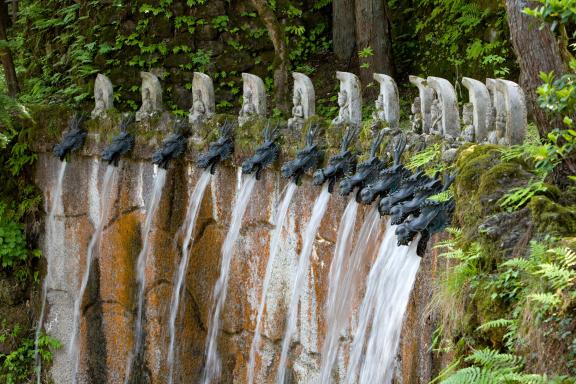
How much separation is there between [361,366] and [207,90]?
13.1 feet

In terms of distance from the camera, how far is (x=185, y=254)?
10164 millimetres

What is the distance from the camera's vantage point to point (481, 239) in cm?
484

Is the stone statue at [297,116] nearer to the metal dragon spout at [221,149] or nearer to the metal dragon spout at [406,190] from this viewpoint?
the metal dragon spout at [221,149]

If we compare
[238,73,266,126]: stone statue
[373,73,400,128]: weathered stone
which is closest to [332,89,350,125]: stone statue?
[373,73,400,128]: weathered stone

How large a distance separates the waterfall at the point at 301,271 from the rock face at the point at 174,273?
0.22 ft

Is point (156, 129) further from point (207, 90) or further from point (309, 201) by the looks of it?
point (309, 201)

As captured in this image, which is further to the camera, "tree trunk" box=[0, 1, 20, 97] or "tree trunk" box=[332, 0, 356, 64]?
"tree trunk" box=[332, 0, 356, 64]

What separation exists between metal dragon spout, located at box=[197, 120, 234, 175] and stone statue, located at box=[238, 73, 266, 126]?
0.16 metres

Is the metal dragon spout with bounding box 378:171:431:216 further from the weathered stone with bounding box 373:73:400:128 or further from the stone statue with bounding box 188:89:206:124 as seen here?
the stone statue with bounding box 188:89:206:124

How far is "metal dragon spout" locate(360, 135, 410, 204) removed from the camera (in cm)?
657

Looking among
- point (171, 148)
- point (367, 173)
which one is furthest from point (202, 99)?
point (367, 173)

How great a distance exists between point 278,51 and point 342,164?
4.20 metres

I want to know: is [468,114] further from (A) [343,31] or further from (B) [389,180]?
(A) [343,31]

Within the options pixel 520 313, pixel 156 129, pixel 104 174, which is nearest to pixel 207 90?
pixel 156 129
